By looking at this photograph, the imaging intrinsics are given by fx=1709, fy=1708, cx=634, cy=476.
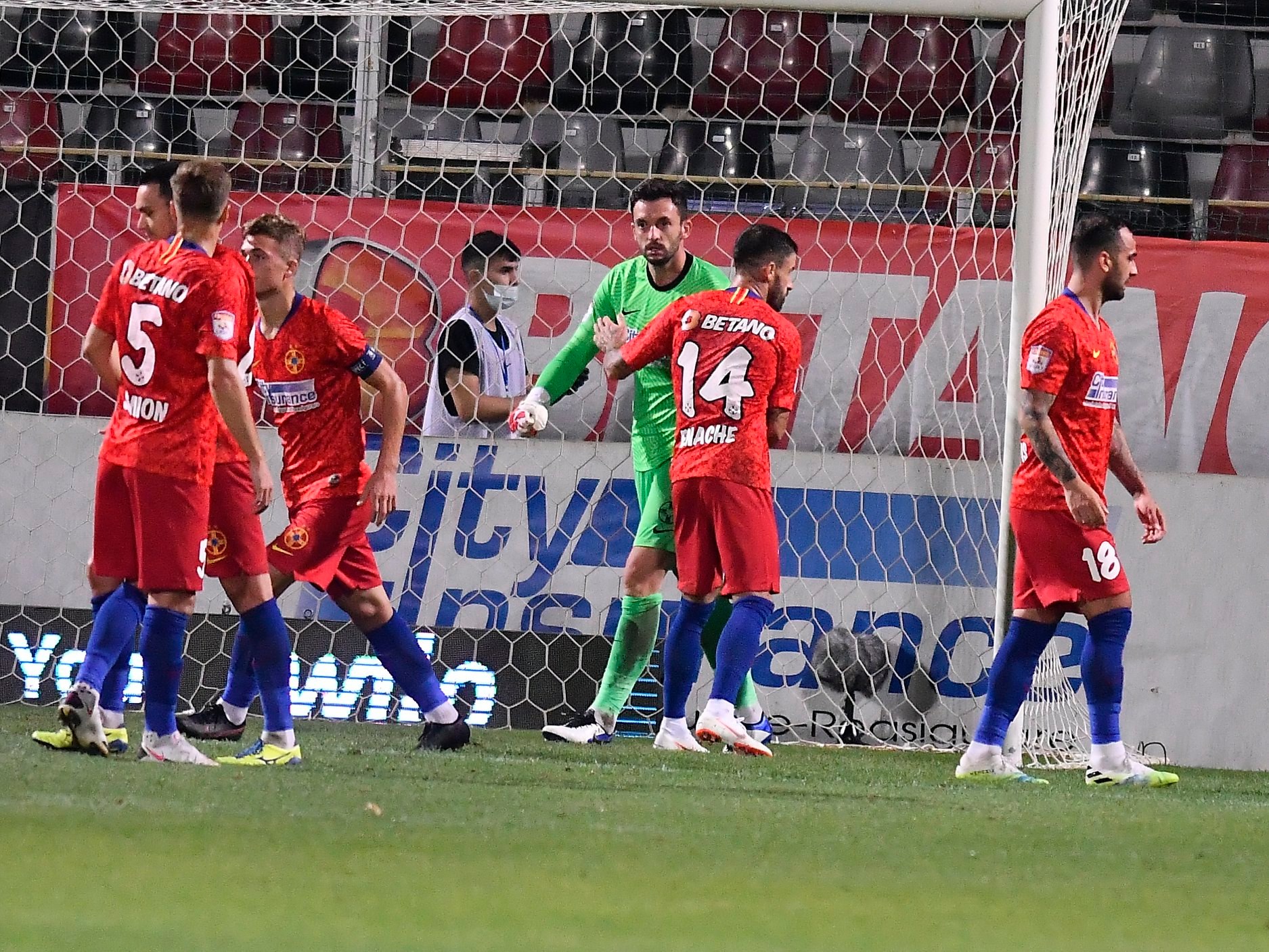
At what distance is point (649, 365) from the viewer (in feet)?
18.0

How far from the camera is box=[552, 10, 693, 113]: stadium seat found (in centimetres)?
916

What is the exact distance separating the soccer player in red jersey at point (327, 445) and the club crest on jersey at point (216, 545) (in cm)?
24

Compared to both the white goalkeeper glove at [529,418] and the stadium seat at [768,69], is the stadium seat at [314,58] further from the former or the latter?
the white goalkeeper glove at [529,418]

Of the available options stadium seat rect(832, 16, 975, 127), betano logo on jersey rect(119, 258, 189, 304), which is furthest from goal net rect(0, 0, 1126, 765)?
betano logo on jersey rect(119, 258, 189, 304)

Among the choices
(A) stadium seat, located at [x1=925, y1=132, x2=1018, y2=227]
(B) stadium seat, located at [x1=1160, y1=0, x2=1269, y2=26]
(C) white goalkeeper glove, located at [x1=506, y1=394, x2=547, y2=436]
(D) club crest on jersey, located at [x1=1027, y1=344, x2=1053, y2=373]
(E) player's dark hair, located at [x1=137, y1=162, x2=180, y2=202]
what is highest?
(B) stadium seat, located at [x1=1160, y1=0, x2=1269, y2=26]

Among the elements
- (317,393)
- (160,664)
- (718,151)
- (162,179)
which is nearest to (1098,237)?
(317,393)

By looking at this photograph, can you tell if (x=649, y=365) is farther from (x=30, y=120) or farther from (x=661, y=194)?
(x=30, y=120)

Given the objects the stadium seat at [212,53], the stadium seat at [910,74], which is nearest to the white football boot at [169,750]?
the stadium seat at [212,53]

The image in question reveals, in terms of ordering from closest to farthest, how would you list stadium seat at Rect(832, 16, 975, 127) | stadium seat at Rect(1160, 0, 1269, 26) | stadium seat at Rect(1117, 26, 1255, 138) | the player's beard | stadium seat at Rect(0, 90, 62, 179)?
the player's beard, stadium seat at Rect(0, 90, 62, 179), stadium seat at Rect(832, 16, 975, 127), stadium seat at Rect(1117, 26, 1255, 138), stadium seat at Rect(1160, 0, 1269, 26)

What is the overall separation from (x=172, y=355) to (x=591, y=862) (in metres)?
1.97

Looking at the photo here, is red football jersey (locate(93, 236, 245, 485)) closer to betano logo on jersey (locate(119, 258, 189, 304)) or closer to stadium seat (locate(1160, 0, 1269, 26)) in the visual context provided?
betano logo on jersey (locate(119, 258, 189, 304))

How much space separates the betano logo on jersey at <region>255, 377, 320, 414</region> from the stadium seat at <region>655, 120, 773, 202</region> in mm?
4134

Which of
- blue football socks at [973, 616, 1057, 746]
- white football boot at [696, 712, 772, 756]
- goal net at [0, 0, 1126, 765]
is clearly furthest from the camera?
goal net at [0, 0, 1126, 765]

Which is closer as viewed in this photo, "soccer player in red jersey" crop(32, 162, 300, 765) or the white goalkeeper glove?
"soccer player in red jersey" crop(32, 162, 300, 765)
